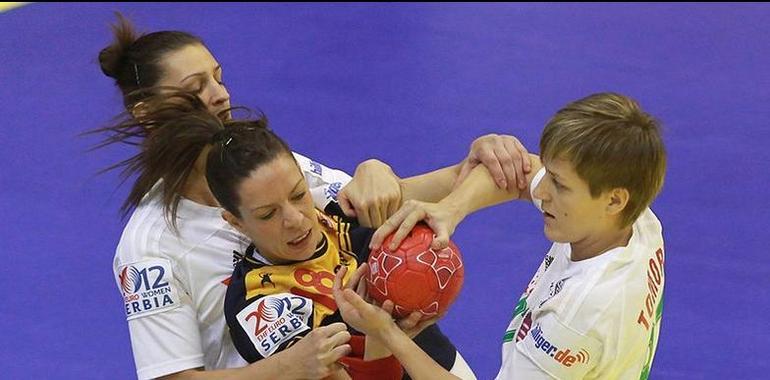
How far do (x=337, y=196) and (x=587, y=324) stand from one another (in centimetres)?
124

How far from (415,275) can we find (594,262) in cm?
49

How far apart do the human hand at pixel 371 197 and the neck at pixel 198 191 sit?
1.43 ft

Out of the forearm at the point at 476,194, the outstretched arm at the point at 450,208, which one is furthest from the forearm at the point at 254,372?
the forearm at the point at 476,194

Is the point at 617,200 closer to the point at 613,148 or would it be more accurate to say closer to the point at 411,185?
the point at 613,148

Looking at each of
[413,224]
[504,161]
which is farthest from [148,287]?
[504,161]

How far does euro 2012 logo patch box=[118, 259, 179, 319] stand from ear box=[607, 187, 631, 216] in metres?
1.34

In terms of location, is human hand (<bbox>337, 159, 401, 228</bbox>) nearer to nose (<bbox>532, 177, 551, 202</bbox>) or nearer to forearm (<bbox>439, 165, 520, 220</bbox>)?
forearm (<bbox>439, 165, 520, 220</bbox>)

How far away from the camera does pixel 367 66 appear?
858 centimetres

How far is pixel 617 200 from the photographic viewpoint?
306 centimetres

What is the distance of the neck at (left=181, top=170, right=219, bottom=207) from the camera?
3.73m

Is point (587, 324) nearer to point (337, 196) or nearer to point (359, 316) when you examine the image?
point (359, 316)

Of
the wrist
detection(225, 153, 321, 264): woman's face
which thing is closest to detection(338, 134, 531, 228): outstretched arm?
the wrist

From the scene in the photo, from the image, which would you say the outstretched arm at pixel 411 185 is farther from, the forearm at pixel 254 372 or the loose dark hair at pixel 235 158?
the forearm at pixel 254 372

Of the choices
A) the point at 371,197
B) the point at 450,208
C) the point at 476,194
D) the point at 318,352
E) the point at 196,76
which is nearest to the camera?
the point at 318,352
